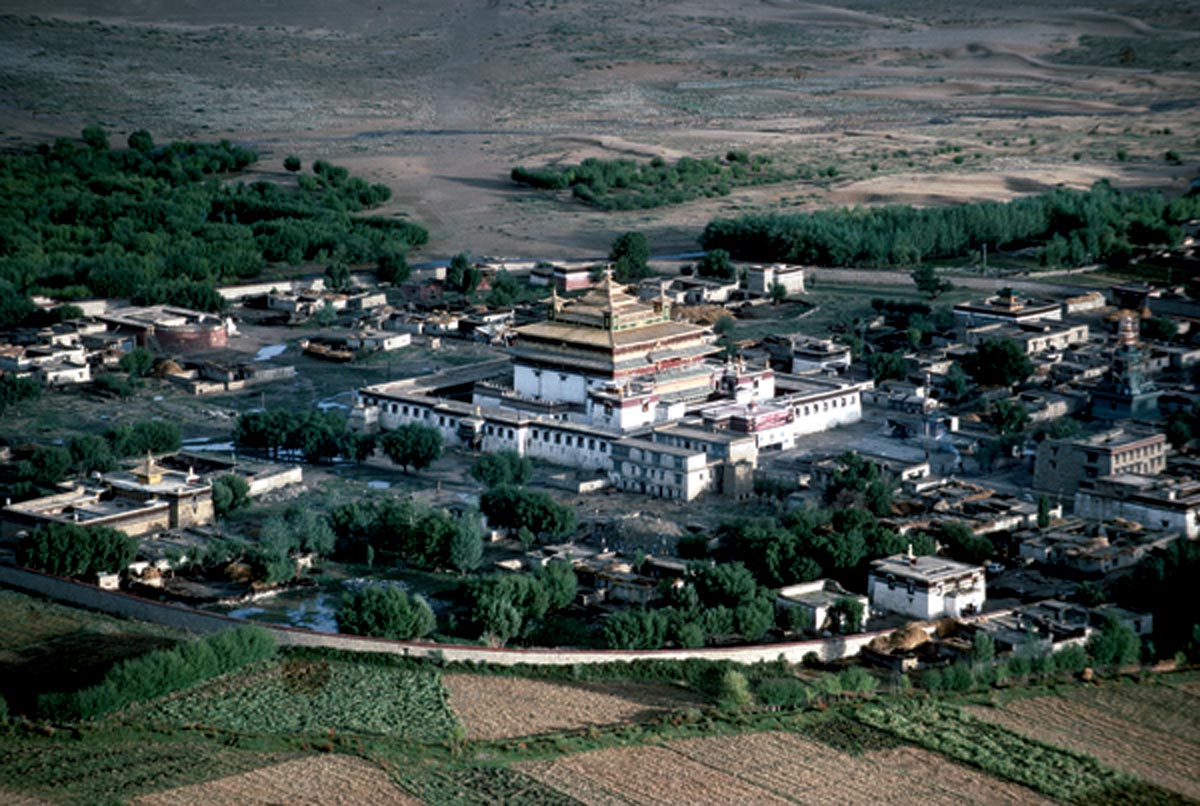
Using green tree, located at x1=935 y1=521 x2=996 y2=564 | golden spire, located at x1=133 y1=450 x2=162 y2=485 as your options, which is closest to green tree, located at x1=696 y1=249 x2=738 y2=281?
golden spire, located at x1=133 y1=450 x2=162 y2=485

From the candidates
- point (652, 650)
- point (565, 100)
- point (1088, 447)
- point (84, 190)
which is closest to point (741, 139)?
point (565, 100)

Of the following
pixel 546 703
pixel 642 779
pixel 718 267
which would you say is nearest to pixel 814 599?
pixel 546 703

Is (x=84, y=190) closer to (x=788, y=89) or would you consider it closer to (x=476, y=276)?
(x=476, y=276)

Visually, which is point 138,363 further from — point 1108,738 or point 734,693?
point 1108,738

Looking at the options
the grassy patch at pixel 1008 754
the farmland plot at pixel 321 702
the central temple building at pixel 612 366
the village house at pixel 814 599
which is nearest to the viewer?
the grassy patch at pixel 1008 754

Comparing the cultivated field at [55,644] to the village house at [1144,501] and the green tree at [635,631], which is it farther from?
the village house at [1144,501]

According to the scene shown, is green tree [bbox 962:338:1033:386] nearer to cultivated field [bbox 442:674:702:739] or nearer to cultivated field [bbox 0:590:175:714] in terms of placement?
cultivated field [bbox 442:674:702:739]

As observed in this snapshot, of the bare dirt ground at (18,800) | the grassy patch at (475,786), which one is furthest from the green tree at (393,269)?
the bare dirt ground at (18,800)
